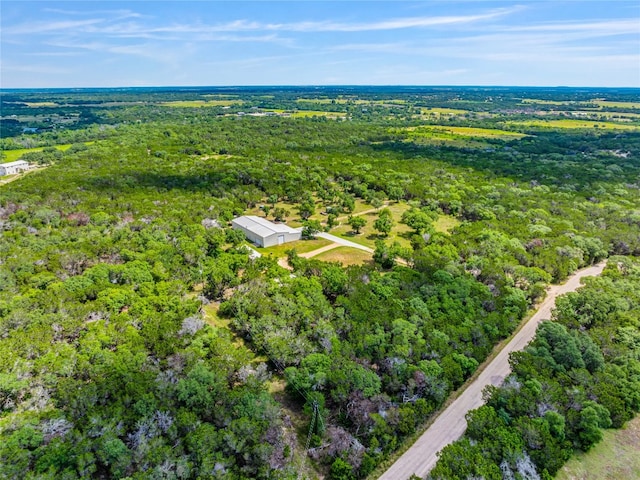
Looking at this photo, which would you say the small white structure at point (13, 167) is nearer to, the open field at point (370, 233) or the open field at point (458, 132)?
the open field at point (370, 233)

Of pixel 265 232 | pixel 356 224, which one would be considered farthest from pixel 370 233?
pixel 265 232

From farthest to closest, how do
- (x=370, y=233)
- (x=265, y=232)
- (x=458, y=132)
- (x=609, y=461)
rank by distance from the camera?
1. (x=458, y=132)
2. (x=370, y=233)
3. (x=265, y=232)
4. (x=609, y=461)

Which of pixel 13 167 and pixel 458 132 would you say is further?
pixel 458 132

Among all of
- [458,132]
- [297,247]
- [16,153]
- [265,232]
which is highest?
[458,132]

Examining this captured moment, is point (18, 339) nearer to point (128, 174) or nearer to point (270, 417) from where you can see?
point (270, 417)

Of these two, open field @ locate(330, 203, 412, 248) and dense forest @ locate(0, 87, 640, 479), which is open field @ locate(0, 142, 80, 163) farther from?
open field @ locate(330, 203, 412, 248)

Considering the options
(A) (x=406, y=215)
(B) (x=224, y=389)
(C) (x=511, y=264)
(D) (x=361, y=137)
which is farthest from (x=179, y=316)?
(D) (x=361, y=137)

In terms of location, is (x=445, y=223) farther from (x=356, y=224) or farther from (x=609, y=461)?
(x=609, y=461)
